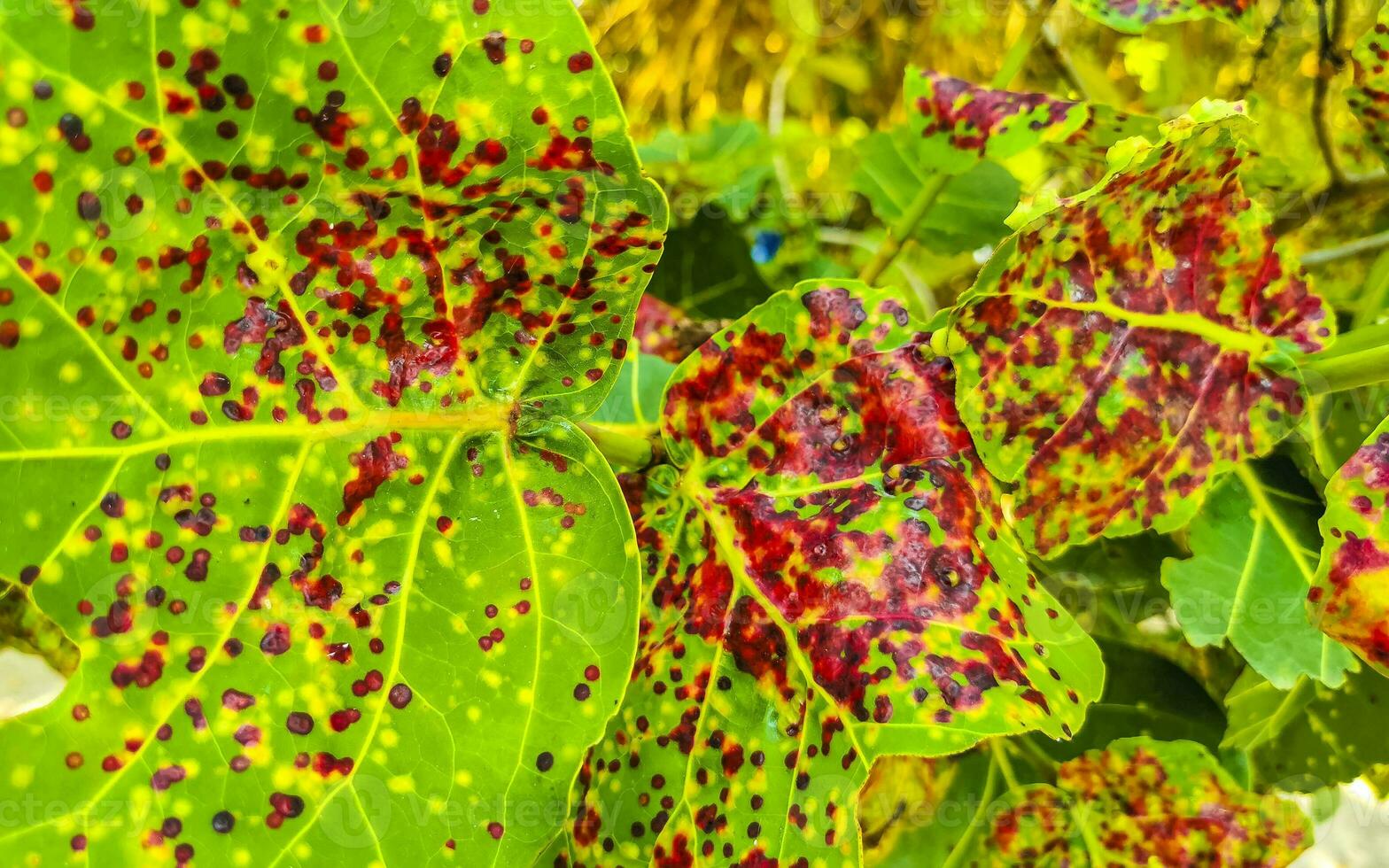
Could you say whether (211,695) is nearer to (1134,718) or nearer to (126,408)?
(126,408)

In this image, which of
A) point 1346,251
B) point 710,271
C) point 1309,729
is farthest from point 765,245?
point 1309,729

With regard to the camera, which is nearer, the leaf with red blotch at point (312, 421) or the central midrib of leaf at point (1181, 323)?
the leaf with red blotch at point (312, 421)

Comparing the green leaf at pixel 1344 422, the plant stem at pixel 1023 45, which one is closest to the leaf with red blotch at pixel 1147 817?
the green leaf at pixel 1344 422

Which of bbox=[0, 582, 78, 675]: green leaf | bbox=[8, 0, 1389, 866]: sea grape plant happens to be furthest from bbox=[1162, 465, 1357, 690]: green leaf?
bbox=[0, 582, 78, 675]: green leaf

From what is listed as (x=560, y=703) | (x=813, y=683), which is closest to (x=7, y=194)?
(x=560, y=703)

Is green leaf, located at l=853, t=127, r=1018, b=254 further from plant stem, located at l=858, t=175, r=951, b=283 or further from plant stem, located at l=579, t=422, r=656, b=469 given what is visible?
plant stem, located at l=579, t=422, r=656, b=469

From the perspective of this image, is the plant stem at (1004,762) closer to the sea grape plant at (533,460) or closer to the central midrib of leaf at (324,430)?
the sea grape plant at (533,460)
